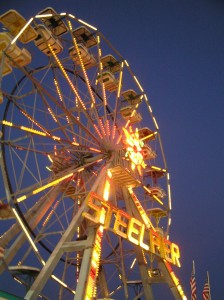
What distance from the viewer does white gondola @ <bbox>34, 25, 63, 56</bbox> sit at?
1554 cm

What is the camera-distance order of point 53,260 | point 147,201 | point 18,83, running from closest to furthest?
point 53,260 < point 18,83 < point 147,201

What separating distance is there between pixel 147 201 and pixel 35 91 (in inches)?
321

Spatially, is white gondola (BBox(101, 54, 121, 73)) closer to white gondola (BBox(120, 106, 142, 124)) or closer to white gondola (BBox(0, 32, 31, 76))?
white gondola (BBox(120, 106, 142, 124))

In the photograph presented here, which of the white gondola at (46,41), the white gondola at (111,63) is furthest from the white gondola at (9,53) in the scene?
the white gondola at (111,63)

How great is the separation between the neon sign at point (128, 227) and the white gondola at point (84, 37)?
9.46 metres

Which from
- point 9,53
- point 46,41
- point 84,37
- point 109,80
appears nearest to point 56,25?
point 46,41

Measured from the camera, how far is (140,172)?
17016 millimetres

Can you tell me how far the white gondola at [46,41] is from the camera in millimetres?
15540

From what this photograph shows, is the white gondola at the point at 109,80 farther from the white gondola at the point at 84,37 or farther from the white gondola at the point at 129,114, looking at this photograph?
the white gondola at the point at 84,37

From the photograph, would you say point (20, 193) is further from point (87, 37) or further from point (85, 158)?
point (87, 37)

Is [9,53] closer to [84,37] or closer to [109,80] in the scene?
[84,37]

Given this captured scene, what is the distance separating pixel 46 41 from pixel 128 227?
27.9ft

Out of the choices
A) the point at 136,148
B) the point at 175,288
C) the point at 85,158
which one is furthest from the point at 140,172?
the point at 175,288

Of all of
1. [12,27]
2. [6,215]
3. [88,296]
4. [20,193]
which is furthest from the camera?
[12,27]
